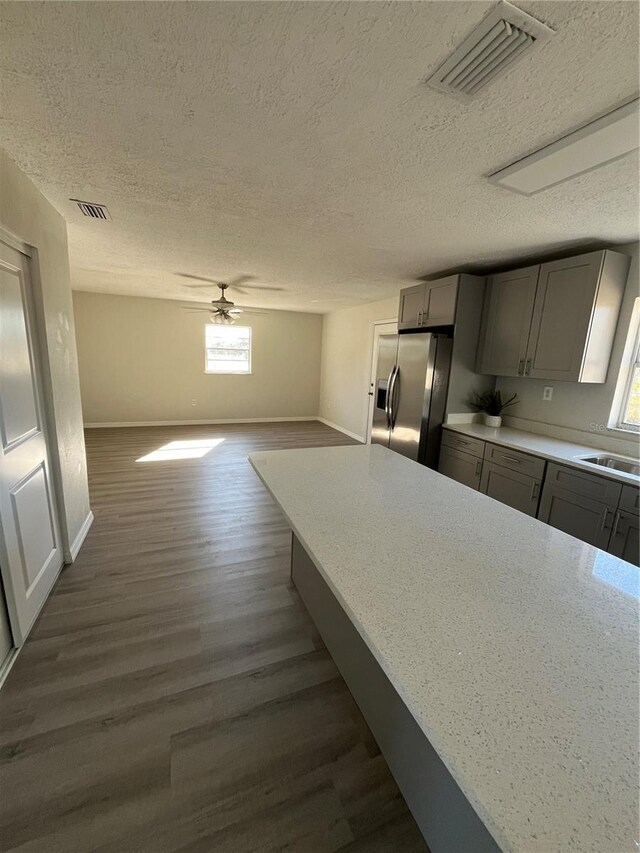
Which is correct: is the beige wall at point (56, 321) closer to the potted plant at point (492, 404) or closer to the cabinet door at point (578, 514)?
the cabinet door at point (578, 514)

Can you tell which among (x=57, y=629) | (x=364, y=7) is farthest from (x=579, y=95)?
(x=57, y=629)

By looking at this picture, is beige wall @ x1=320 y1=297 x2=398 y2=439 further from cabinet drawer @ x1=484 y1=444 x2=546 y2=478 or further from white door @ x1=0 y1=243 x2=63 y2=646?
white door @ x1=0 y1=243 x2=63 y2=646

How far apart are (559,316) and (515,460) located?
1.22 meters

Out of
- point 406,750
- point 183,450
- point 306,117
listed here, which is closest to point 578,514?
point 406,750

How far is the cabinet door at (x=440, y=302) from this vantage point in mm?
3369

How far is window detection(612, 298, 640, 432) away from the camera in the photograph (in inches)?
103

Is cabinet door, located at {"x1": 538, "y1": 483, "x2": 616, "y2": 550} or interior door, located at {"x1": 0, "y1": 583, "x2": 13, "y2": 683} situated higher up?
cabinet door, located at {"x1": 538, "y1": 483, "x2": 616, "y2": 550}

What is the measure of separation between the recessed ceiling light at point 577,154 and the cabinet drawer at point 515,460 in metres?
1.79

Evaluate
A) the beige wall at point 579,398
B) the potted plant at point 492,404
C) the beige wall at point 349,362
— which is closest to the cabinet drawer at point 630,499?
the beige wall at point 579,398

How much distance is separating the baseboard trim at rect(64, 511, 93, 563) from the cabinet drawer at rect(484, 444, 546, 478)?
3361 mm

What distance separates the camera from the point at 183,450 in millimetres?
5250

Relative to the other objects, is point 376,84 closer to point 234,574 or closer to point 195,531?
point 234,574

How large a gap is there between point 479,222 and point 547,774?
2649 millimetres

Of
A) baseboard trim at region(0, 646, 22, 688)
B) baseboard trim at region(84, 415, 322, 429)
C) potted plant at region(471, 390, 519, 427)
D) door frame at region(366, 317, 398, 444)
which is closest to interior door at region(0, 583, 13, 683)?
baseboard trim at region(0, 646, 22, 688)
